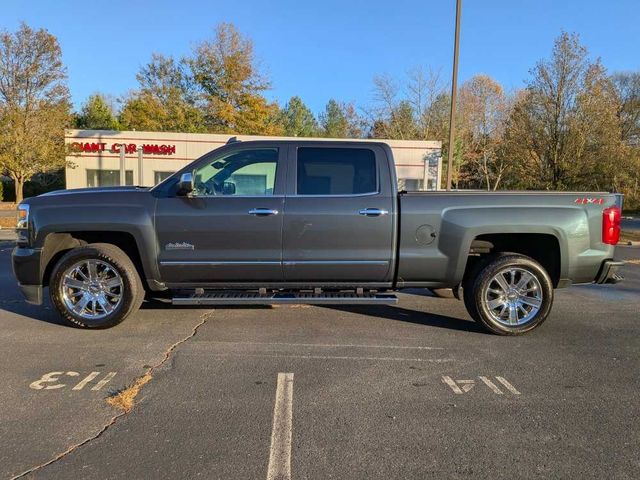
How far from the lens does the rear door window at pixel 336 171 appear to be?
523 cm

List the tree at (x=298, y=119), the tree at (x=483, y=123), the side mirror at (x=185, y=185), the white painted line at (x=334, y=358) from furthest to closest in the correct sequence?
the tree at (x=298, y=119)
the tree at (x=483, y=123)
the side mirror at (x=185, y=185)
the white painted line at (x=334, y=358)

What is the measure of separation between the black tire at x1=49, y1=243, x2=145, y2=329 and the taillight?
191 inches

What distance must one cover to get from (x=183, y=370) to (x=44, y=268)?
7.12ft

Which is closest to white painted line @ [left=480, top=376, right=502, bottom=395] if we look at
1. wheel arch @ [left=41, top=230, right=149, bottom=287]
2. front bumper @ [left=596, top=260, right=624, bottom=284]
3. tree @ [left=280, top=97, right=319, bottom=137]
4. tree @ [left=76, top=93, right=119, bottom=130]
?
front bumper @ [left=596, top=260, right=624, bottom=284]

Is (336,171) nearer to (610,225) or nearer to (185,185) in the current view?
(185,185)

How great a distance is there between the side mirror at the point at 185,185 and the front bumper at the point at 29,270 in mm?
1597

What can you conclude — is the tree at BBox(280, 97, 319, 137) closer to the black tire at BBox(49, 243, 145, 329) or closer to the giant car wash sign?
the giant car wash sign

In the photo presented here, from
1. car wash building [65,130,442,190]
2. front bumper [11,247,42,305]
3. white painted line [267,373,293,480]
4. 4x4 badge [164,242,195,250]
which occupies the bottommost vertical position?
white painted line [267,373,293,480]

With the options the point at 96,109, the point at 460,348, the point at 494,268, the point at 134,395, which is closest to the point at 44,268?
the point at 134,395

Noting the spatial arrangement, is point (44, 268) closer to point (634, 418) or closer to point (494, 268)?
point (494, 268)

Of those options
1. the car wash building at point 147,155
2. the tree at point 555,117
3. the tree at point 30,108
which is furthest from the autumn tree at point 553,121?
the tree at point 30,108

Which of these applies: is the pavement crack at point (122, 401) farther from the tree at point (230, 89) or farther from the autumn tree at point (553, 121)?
the tree at point (230, 89)

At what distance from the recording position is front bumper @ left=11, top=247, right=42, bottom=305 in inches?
203

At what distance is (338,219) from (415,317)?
5.67 feet
